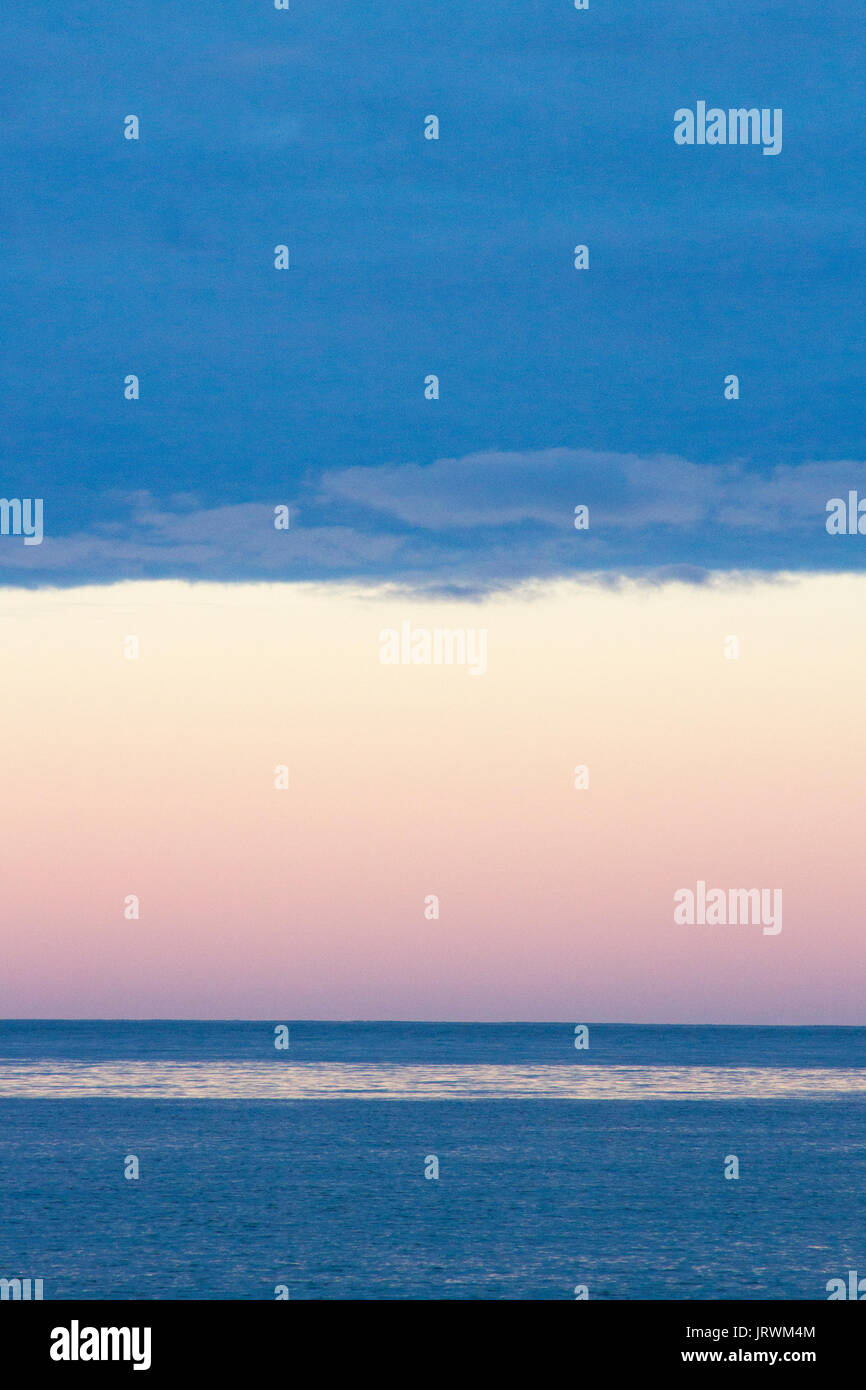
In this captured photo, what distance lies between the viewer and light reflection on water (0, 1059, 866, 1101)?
470 ft

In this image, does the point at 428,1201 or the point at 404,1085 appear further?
the point at 404,1085

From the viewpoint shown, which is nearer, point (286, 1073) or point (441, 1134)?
point (441, 1134)

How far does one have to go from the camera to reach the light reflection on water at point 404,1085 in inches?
5645

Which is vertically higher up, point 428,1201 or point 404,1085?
point 428,1201

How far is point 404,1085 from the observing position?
545ft

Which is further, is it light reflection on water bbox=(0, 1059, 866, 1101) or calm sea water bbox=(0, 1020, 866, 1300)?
light reflection on water bbox=(0, 1059, 866, 1101)

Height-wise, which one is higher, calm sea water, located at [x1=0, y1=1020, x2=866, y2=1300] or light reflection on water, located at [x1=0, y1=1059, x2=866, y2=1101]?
calm sea water, located at [x1=0, y1=1020, x2=866, y2=1300]

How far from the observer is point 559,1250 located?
53.0 m

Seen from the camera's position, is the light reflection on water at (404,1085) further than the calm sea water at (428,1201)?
Yes
